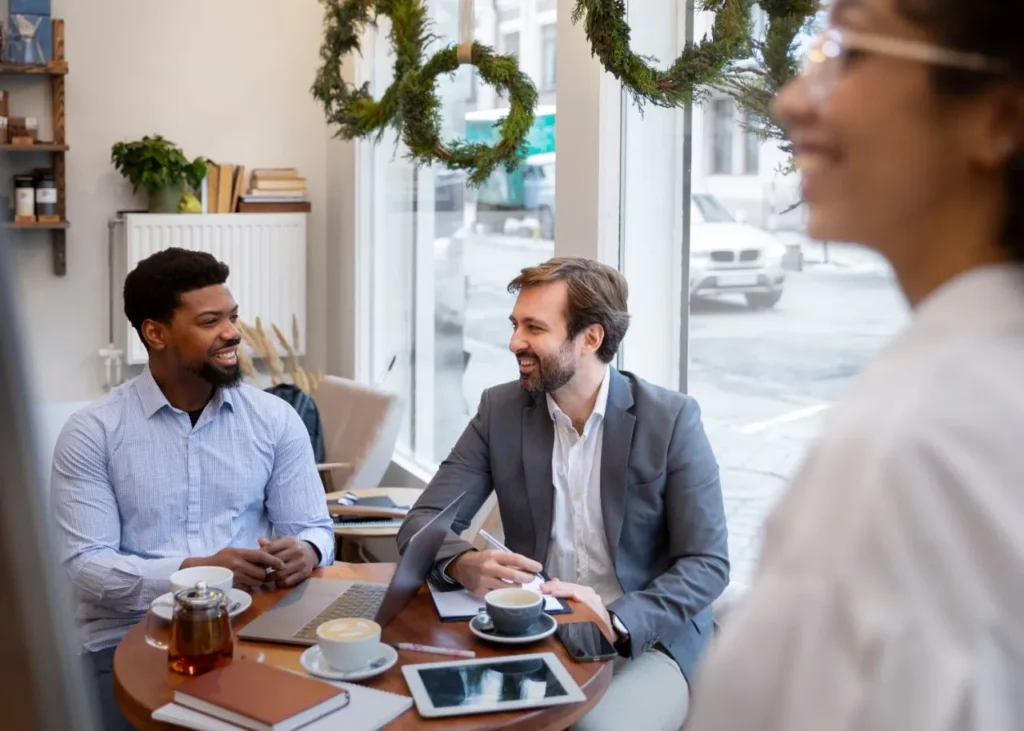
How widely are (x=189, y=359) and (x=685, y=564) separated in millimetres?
1223

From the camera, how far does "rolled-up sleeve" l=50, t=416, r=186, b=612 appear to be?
96.9 inches

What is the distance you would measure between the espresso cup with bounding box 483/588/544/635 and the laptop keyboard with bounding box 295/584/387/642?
0.24 meters

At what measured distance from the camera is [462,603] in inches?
A: 89.5

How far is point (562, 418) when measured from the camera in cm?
270

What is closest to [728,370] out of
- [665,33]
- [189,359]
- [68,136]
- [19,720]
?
[665,33]

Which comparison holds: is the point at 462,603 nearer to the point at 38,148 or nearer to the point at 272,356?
the point at 272,356

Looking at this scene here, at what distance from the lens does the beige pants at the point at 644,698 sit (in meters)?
2.35

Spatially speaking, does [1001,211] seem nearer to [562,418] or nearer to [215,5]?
[562,418]

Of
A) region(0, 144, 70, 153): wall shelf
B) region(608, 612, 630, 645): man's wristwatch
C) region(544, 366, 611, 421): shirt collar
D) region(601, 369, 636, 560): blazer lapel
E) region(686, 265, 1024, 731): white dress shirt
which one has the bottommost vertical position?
region(608, 612, 630, 645): man's wristwatch

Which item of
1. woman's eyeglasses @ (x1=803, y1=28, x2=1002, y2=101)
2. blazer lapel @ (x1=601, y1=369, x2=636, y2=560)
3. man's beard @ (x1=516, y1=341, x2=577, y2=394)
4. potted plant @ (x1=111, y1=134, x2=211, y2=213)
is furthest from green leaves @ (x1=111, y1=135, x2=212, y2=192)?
woman's eyeglasses @ (x1=803, y1=28, x2=1002, y2=101)

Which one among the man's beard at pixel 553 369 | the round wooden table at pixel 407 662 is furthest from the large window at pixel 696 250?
the round wooden table at pixel 407 662

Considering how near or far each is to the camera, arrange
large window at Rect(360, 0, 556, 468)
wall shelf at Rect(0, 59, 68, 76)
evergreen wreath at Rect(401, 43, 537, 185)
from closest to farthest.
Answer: evergreen wreath at Rect(401, 43, 537, 185) → large window at Rect(360, 0, 556, 468) → wall shelf at Rect(0, 59, 68, 76)

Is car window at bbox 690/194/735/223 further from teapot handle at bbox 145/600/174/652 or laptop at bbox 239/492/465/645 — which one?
teapot handle at bbox 145/600/174/652

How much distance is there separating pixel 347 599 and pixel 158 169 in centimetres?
318
